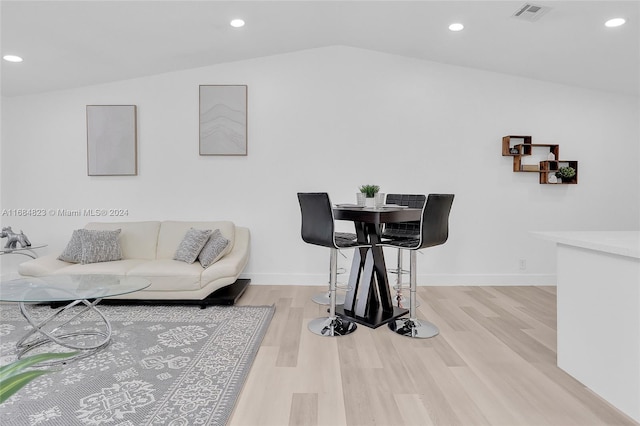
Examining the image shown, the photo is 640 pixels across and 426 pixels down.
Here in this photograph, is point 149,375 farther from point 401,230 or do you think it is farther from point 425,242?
point 401,230

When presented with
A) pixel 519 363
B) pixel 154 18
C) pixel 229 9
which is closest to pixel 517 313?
pixel 519 363

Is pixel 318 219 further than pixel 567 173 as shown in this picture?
No

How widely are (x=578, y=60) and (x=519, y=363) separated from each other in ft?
10.2

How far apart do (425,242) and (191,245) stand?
92.4 inches

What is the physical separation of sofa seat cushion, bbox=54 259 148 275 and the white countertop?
3.46 meters

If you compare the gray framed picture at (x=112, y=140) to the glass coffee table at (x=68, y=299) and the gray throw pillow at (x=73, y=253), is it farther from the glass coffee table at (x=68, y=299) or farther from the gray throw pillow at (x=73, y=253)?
the glass coffee table at (x=68, y=299)

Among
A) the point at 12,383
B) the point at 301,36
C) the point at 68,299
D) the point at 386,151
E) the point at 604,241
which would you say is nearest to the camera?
the point at 12,383

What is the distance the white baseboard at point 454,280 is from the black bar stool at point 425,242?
1415 millimetres

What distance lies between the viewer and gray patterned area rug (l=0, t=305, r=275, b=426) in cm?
165

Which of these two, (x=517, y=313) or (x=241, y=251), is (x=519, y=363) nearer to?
(x=517, y=313)

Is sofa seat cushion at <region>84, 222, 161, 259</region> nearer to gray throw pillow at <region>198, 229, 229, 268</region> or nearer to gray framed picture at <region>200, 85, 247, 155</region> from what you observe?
gray throw pillow at <region>198, 229, 229, 268</region>

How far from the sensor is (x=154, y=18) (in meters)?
2.99

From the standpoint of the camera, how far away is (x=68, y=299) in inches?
83.2

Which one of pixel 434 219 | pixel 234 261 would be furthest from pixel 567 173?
pixel 234 261
